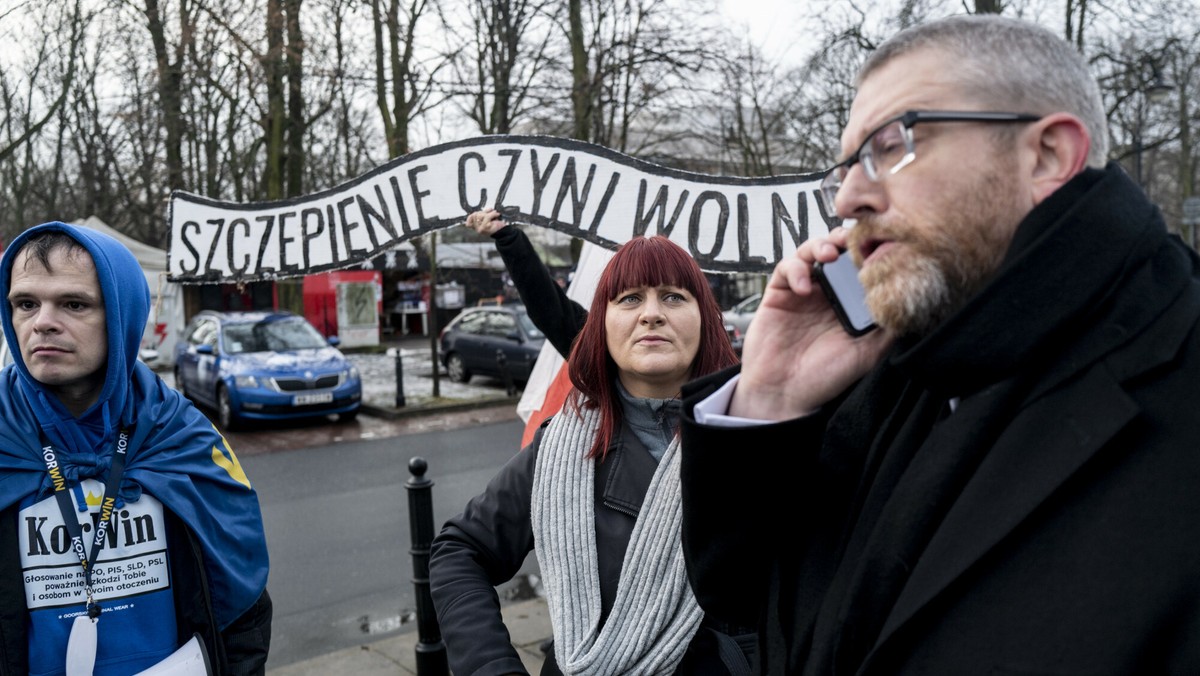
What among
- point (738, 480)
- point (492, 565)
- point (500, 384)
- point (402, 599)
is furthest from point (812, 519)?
point (500, 384)

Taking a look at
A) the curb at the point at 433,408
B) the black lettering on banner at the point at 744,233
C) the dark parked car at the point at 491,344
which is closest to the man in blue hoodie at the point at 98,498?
the black lettering on banner at the point at 744,233

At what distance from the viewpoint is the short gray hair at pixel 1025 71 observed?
3.60 feet

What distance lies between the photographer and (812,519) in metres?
1.36

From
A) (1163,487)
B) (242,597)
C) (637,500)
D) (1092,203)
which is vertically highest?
(1092,203)

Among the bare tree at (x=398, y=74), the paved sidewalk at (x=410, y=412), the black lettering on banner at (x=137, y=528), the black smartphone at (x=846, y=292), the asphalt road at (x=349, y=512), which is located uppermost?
the bare tree at (x=398, y=74)

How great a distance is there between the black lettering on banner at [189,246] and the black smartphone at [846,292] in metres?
2.79

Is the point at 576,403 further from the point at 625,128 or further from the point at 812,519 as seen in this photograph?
the point at 625,128

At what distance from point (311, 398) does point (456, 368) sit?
5054mm

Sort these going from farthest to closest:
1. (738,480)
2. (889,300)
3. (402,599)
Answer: (402,599) → (738,480) → (889,300)

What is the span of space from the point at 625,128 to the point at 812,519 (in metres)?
16.1

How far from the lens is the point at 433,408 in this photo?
14.0m

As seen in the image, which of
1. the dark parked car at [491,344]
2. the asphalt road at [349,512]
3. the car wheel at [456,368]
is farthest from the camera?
the car wheel at [456,368]

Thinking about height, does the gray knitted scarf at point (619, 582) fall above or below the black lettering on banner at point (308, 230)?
below

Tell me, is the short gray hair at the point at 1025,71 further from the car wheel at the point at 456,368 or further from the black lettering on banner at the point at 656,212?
the car wheel at the point at 456,368
